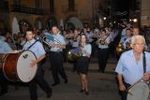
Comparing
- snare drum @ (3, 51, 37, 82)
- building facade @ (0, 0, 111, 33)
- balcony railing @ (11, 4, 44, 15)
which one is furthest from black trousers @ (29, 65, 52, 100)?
building facade @ (0, 0, 111, 33)

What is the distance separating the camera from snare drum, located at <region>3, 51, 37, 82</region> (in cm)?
834

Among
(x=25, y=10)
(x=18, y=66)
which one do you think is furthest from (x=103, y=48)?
(x=25, y=10)

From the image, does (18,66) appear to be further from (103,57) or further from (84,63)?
(103,57)

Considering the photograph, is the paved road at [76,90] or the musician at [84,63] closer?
the paved road at [76,90]

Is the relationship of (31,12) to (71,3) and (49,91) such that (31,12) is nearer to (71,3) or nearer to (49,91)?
(71,3)

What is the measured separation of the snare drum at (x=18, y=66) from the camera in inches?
328

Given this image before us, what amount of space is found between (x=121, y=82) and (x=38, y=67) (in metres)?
3.31

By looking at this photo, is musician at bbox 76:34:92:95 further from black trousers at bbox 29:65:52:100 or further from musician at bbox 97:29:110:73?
musician at bbox 97:29:110:73

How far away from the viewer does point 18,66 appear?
8367 millimetres

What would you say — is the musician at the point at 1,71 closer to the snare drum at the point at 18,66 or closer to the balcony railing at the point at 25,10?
the snare drum at the point at 18,66

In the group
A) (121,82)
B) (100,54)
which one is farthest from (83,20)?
(121,82)

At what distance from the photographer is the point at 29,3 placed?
5291 cm

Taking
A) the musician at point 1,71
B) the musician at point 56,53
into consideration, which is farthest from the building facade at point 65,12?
the musician at point 1,71

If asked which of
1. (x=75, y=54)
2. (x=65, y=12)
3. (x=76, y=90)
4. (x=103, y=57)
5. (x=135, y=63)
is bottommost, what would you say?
(x=76, y=90)
